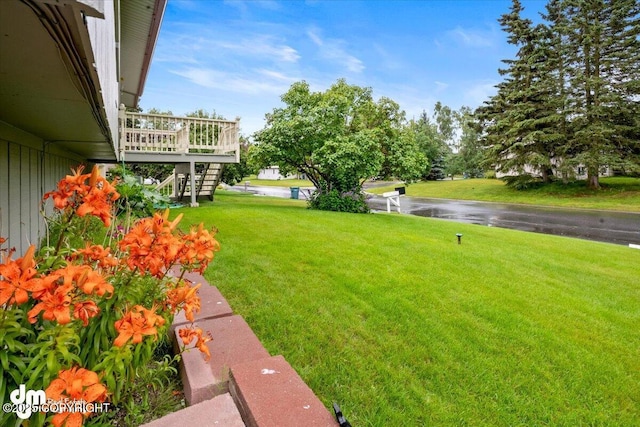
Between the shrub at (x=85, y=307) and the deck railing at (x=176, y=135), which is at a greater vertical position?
the deck railing at (x=176, y=135)

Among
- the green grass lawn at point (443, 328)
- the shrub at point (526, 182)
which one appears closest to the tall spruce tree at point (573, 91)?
the shrub at point (526, 182)

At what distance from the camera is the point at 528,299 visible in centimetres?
356

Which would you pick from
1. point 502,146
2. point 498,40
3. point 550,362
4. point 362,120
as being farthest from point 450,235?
point 498,40

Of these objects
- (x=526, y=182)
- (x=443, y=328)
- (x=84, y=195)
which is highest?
(x=526, y=182)

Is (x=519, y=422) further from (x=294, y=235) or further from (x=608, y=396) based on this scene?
(x=294, y=235)

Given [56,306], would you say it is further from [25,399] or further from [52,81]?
[52,81]

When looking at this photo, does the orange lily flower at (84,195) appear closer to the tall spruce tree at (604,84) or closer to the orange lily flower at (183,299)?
the orange lily flower at (183,299)

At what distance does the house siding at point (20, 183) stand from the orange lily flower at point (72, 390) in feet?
5.06

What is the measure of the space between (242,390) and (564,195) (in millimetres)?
23192

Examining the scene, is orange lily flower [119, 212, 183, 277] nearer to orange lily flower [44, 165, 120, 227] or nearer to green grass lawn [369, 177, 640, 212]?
orange lily flower [44, 165, 120, 227]

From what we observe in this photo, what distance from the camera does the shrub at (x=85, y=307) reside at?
98cm

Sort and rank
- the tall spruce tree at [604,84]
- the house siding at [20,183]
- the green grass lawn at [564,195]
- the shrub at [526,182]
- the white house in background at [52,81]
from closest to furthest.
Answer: the white house in background at [52,81], the house siding at [20,183], the green grass lawn at [564,195], the tall spruce tree at [604,84], the shrub at [526,182]

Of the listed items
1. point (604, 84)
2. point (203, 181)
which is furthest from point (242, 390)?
point (604, 84)

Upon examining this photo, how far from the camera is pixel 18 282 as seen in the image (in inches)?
37.2
